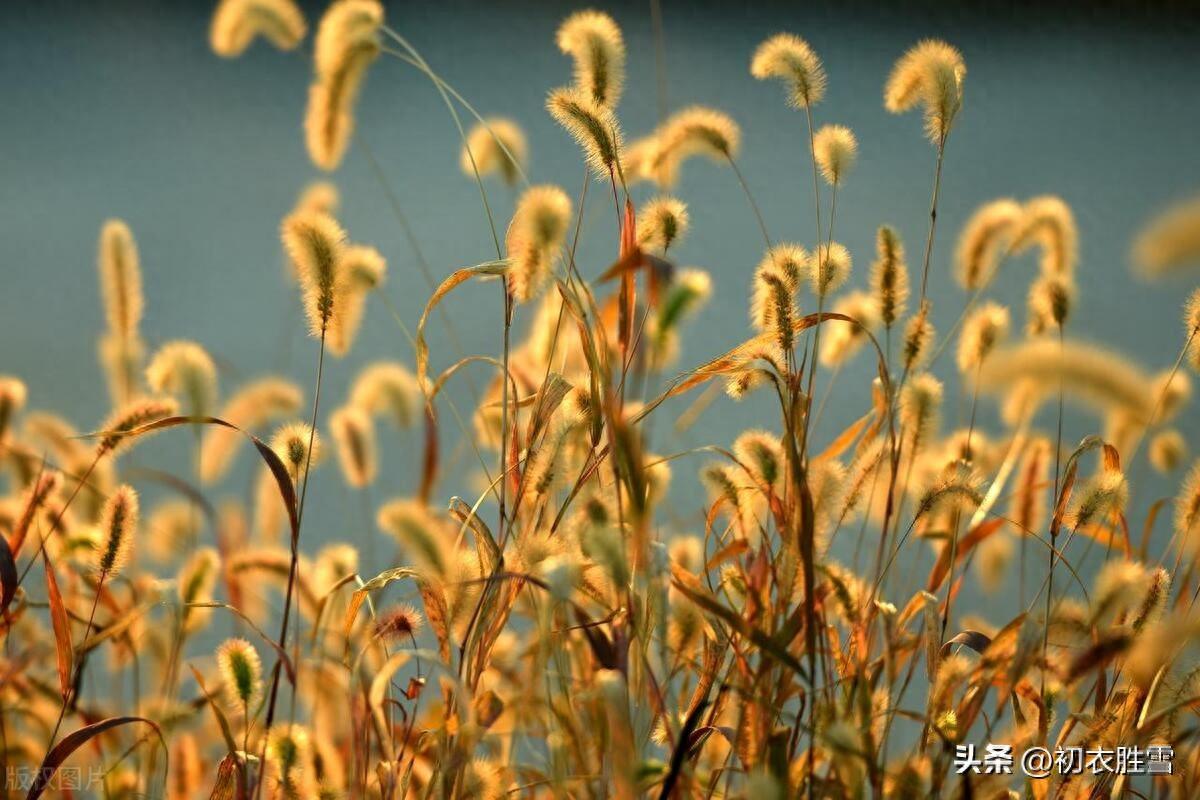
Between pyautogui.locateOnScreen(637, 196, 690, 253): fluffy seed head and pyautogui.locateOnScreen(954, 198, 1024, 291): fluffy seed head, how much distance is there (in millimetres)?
315

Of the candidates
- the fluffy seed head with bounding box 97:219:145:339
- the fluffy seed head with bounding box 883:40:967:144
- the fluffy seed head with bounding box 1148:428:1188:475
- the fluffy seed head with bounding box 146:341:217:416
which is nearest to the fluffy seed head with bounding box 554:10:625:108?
the fluffy seed head with bounding box 883:40:967:144

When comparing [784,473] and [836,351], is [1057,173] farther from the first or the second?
[784,473]

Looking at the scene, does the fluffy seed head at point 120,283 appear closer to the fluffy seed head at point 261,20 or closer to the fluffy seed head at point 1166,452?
the fluffy seed head at point 261,20

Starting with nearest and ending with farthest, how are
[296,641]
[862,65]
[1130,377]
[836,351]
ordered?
[1130,377] < [296,641] < [836,351] < [862,65]

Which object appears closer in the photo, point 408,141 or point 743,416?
point 743,416

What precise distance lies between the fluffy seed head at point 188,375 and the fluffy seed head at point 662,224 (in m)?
0.33

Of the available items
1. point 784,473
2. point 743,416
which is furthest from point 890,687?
point 743,416

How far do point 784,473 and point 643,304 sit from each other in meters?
0.23

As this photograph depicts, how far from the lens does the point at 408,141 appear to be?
9.73 ft

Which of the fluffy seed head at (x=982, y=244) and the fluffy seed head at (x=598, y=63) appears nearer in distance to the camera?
the fluffy seed head at (x=598, y=63)

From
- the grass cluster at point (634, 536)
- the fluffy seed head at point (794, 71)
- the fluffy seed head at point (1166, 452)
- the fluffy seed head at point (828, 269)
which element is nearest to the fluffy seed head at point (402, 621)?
the grass cluster at point (634, 536)

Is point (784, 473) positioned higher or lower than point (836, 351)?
lower

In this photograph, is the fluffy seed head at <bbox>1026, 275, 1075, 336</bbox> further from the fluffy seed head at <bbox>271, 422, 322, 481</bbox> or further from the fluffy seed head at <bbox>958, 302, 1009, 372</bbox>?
the fluffy seed head at <bbox>271, 422, 322, 481</bbox>

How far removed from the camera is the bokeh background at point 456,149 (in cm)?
277
